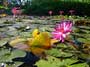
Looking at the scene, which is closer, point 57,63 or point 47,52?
point 57,63

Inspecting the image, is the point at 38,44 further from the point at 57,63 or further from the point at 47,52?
the point at 57,63

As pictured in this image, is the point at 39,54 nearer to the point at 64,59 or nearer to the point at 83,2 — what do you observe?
the point at 64,59

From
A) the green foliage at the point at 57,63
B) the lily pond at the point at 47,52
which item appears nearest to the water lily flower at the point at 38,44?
the lily pond at the point at 47,52

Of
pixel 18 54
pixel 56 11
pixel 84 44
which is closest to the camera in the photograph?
pixel 18 54

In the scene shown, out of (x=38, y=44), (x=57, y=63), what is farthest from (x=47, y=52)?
(x=57, y=63)

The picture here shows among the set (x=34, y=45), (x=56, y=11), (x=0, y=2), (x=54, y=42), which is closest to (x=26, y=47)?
(x=34, y=45)

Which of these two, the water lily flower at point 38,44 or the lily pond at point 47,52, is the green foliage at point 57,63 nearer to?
→ the lily pond at point 47,52

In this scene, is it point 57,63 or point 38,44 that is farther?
point 38,44

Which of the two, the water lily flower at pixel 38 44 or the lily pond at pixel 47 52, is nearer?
the lily pond at pixel 47 52

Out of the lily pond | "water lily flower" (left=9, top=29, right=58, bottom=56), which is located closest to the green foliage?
the lily pond

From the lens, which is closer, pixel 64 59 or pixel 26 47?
pixel 64 59

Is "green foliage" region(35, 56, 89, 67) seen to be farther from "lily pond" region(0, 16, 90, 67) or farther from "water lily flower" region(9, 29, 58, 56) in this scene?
"water lily flower" region(9, 29, 58, 56)

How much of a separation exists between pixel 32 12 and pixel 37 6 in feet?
1.66

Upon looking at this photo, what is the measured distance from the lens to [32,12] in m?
11.4
